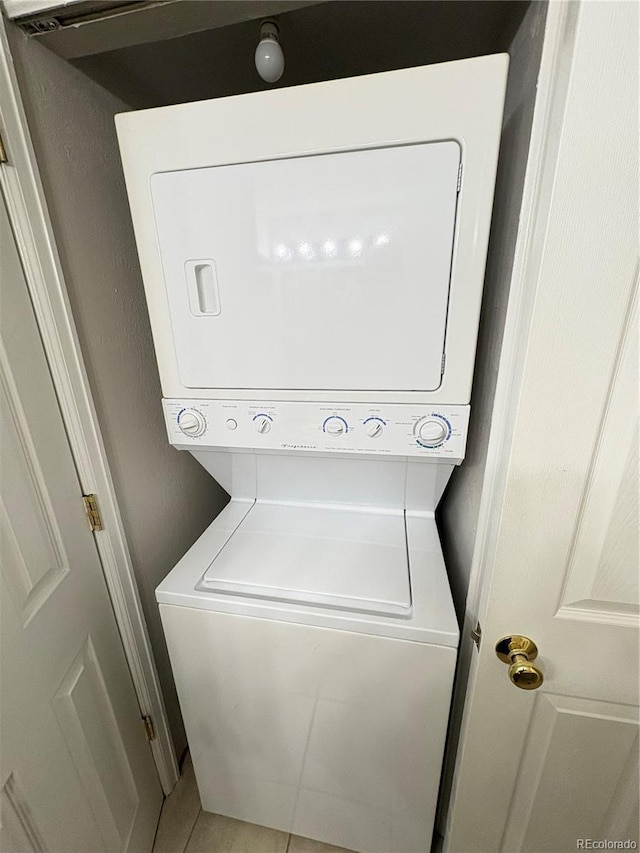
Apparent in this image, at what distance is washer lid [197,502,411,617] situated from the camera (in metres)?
0.96

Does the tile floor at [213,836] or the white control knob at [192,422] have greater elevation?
the white control knob at [192,422]

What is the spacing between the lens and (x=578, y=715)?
2.66 ft

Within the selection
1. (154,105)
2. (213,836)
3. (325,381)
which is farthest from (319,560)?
(154,105)

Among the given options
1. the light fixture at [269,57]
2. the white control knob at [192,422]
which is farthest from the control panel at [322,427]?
the light fixture at [269,57]

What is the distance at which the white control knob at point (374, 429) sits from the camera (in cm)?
99

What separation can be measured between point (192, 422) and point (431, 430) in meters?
0.63

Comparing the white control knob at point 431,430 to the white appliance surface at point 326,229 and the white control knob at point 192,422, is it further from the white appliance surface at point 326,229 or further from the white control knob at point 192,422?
the white control knob at point 192,422

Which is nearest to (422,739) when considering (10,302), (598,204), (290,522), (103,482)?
(290,522)

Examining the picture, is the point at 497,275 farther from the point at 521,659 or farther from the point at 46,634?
the point at 46,634

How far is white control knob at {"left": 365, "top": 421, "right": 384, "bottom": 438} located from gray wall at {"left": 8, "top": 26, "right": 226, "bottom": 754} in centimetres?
71

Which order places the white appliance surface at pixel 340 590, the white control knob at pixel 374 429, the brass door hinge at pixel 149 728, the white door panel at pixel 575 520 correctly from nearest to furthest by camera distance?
the white door panel at pixel 575 520 < the white appliance surface at pixel 340 590 < the white control knob at pixel 374 429 < the brass door hinge at pixel 149 728

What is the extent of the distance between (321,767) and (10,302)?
1406 millimetres

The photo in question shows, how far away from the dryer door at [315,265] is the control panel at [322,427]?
0.20ft

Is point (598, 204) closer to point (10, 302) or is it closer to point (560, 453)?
point (560, 453)
